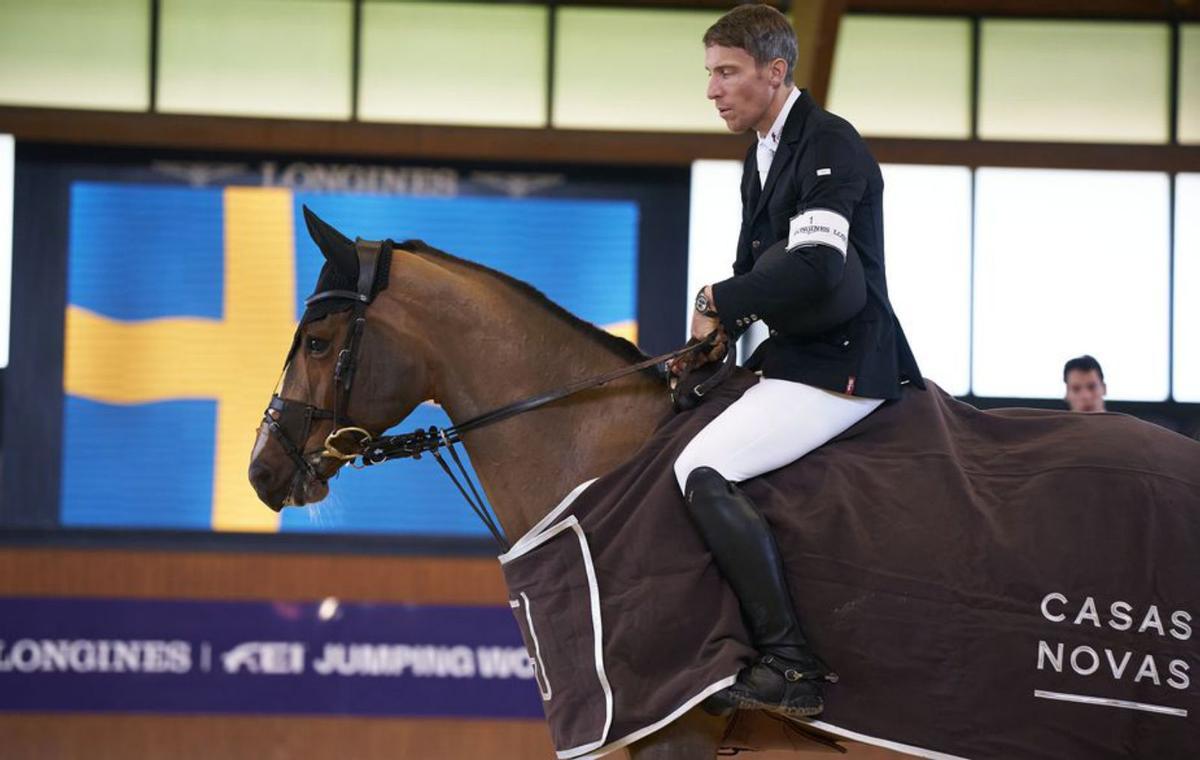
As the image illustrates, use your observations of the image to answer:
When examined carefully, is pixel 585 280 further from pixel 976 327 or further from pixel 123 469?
pixel 123 469

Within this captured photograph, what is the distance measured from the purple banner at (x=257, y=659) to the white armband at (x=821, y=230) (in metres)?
3.56

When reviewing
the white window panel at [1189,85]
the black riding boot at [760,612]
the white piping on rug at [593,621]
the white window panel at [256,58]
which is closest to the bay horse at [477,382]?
the white piping on rug at [593,621]

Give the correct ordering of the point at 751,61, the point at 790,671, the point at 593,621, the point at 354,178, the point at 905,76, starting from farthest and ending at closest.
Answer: the point at 905,76 → the point at 354,178 → the point at 751,61 → the point at 593,621 → the point at 790,671

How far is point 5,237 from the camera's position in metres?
5.95

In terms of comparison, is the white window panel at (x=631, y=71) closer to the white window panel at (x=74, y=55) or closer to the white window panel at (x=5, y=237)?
the white window panel at (x=74, y=55)

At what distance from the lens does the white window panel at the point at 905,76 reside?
6414mm

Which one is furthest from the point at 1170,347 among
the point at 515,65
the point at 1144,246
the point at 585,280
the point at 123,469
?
the point at 123,469

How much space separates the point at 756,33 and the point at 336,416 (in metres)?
1.29

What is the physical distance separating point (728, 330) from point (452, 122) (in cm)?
365

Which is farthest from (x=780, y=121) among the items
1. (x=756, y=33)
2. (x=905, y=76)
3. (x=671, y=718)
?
(x=905, y=76)

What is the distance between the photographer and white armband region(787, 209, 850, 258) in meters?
2.74

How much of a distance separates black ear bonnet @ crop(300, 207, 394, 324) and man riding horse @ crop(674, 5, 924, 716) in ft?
2.48

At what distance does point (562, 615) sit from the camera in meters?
2.82

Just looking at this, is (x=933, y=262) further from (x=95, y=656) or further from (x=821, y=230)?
(x=95, y=656)
